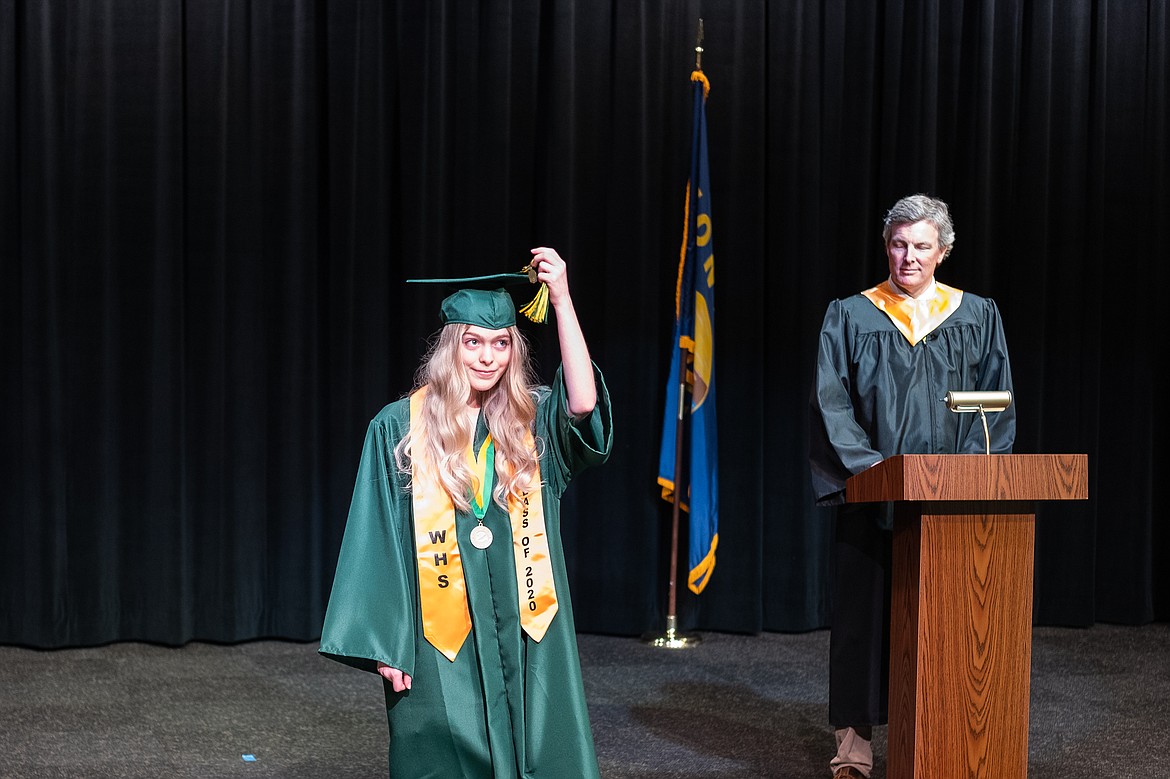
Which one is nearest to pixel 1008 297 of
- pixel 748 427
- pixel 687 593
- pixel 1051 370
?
pixel 1051 370

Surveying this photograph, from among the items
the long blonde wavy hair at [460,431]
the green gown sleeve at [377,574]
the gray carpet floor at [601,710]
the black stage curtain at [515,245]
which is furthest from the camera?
the black stage curtain at [515,245]

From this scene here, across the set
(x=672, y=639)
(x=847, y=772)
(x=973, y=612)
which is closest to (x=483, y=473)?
(x=973, y=612)

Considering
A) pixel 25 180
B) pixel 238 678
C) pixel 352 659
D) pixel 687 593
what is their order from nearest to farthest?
1. pixel 352 659
2. pixel 238 678
3. pixel 25 180
4. pixel 687 593

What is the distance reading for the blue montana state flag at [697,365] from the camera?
18.0ft

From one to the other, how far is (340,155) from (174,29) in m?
0.98

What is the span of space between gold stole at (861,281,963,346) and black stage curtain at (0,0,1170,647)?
254cm

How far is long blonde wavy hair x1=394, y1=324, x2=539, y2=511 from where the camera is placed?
8.23 feet

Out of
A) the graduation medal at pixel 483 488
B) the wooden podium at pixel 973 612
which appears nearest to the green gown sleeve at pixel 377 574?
the graduation medal at pixel 483 488

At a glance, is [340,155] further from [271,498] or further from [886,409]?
[886,409]

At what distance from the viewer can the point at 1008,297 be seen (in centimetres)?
609

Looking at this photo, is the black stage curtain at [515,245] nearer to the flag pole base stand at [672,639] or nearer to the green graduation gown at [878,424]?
the flag pole base stand at [672,639]

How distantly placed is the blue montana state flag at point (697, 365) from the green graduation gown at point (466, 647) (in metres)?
3.00

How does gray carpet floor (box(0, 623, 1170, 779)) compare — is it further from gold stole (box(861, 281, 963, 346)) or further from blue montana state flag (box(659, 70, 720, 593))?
gold stole (box(861, 281, 963, 346))

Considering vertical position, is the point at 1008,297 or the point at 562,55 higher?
the point at 562,55
